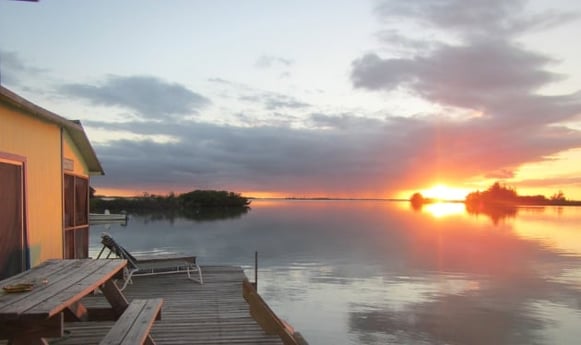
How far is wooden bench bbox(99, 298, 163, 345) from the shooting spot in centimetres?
372

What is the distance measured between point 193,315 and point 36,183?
295 cm

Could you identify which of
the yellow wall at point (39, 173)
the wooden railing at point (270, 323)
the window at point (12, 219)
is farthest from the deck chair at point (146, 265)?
the wooden railing at point (270, 323)

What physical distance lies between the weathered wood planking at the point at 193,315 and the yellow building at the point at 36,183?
1182 mm

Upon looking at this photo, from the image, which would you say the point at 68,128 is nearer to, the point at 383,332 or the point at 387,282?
the point at 383,332

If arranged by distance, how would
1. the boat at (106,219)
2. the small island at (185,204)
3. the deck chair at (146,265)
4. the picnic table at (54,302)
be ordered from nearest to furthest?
the picnic table at (54,302), the deck chair at (146,265), the boat at (106,219), the small island at (185,204)

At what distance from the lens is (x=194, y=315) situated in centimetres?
722

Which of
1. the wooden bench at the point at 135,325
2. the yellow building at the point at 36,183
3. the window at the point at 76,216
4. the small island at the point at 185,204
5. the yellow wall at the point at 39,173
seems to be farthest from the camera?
the small island at the point at 185,204

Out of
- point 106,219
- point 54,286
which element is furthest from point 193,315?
point 106,219

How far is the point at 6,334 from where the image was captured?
314cm

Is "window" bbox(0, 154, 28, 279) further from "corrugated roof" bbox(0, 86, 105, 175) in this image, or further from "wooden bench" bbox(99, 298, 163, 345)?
"wooden bench" bbox(99, 298, 163, 345)

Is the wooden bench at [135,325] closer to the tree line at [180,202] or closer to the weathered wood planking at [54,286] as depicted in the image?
the weathered wood planking at [54,286]

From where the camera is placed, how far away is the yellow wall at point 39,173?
608 cm

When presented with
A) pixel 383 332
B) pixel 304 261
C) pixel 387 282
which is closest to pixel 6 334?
pixel 383 332

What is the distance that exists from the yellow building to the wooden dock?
119 centimetres
